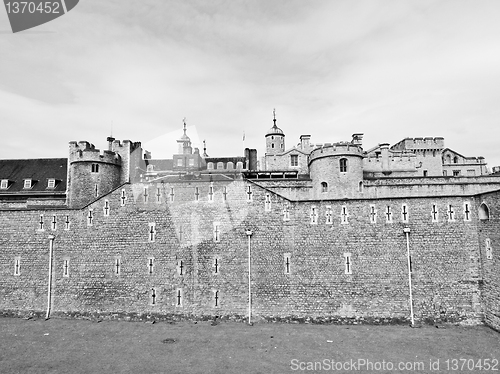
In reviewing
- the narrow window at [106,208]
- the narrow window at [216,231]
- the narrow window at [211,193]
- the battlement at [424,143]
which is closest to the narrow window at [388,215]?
the narrow window at [216,231]

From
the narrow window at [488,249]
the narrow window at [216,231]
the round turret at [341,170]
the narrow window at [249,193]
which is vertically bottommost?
the narrow window at [488,249]

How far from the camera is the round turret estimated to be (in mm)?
30516

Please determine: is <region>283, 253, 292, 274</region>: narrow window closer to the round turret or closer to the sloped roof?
the round turret

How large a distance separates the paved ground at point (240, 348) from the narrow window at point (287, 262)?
3609 millimetres

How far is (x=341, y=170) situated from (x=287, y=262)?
43.5ft

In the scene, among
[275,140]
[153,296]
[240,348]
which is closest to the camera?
[240,348]

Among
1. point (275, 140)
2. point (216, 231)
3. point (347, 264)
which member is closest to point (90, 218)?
point (216, 231)

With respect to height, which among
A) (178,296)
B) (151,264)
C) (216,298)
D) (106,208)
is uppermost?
(106,208)

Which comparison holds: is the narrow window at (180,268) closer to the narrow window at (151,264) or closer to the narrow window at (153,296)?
the narrow window at (151,264)

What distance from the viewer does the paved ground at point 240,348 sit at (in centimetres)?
1498

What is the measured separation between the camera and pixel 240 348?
17156 millimetres

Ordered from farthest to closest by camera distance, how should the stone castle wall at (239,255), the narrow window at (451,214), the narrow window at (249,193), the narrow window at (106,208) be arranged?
the narrow window at (106,208), the narrow window at (249,193), the narrow window at (451,214), the stone castle wall at (239,255)

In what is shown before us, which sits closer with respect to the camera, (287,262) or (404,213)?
(404,213)

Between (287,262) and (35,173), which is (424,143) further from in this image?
(35,173)
